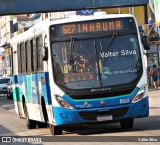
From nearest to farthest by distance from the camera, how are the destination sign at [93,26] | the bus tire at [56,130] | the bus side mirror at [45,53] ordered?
the bus side mirror at [45,53]
the destination sign at [93,26]
the bus tire at [56,130]

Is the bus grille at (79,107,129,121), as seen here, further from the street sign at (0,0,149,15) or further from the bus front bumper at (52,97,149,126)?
the street sign at (0,0,149,15)

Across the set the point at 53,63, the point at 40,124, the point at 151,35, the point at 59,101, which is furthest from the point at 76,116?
the point at 151,35

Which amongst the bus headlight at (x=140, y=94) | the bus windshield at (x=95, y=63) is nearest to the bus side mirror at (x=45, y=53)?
the bus windshield at (x=95, y=63)

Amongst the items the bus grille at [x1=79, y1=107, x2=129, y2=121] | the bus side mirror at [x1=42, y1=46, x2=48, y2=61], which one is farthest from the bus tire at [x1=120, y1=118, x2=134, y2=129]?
the bus side mirror at [x1=42, y1=46, x2=48, y2=61]

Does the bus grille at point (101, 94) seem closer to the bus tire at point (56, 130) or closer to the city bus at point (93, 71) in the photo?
the city bus at point (93, 71)

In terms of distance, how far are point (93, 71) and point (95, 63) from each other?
0.71 ft

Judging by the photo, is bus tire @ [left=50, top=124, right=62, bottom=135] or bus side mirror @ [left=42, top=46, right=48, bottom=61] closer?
bus side mirror @ [left=42, top=46, right=48, bottom=61]

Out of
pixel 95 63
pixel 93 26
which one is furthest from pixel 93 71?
pixel 93 26

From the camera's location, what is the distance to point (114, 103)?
14.6 m

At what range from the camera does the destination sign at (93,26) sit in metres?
15.2

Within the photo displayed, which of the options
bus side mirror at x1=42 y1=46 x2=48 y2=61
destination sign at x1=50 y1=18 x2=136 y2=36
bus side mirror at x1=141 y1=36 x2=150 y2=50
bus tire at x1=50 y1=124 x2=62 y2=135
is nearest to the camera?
bus side mirror at x1=42 y1=46 x2=48 y2=61

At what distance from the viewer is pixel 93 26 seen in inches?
603

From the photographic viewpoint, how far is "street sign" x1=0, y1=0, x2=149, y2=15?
3894cm

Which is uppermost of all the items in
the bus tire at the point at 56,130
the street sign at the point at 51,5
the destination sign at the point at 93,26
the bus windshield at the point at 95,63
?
the street sign at the point at 51,5
